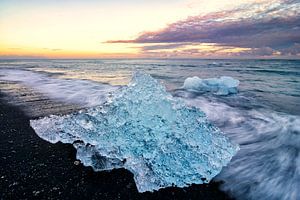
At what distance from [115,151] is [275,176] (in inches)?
82.0

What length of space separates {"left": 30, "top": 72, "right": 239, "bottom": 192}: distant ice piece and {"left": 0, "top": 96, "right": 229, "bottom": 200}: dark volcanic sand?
0.11 meters

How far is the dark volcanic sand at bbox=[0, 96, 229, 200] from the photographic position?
2.39 meters

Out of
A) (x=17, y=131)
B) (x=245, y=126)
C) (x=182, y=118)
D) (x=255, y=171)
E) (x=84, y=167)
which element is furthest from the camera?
(x=245, y=126)

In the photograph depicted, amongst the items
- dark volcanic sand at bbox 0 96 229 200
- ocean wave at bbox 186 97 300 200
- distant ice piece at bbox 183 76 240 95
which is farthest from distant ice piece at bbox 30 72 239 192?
distant ice piece at bbox 183 76 240 95

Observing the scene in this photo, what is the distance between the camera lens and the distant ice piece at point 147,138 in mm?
2680

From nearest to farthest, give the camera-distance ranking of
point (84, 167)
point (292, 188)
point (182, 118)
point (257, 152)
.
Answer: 1. point (292, 188)
2. point (84, 167)
3. point (182, 118)
4. point (257, 152)

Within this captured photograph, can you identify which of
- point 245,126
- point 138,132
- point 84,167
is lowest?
point 245,126

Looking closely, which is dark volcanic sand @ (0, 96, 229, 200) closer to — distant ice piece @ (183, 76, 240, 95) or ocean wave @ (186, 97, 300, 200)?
ocean wave @ (186, 97, 300, 200)

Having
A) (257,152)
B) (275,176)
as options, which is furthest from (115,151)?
(257,152)

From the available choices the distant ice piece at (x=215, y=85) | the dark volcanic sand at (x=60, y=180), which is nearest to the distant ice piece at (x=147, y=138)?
the dark volcanic sand at (x=60, y=180)

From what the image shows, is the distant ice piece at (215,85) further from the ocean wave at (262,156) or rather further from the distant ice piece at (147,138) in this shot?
the distant ice piece at (147,138)

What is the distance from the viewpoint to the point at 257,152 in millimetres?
3750

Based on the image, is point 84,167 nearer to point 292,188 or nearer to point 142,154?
point 142,154

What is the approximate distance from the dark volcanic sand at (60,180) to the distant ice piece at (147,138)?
11 centimetres
